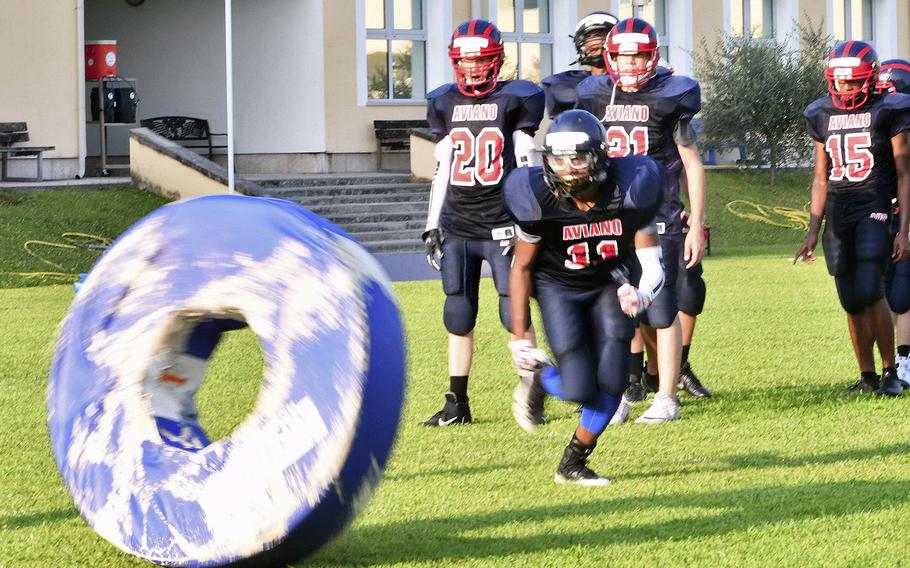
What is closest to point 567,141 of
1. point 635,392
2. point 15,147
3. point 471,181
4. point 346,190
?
point 471,181

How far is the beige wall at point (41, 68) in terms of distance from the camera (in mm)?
20391

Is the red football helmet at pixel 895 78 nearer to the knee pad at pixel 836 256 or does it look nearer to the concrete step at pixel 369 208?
the knee pad at pixel 836 256

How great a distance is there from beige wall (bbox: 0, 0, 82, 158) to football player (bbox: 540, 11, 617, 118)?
14.4 meters

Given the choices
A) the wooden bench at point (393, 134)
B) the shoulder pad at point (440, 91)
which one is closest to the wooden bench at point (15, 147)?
the wooden bench at point (393, 134)

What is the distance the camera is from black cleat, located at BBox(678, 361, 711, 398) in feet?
26.0

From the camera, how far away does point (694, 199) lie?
7.21 m

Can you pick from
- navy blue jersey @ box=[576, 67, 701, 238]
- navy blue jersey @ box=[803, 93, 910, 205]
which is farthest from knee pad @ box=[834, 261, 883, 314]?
navy blue jersey @ box=[576, 67, 701, 238]

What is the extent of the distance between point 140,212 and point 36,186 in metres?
1.74

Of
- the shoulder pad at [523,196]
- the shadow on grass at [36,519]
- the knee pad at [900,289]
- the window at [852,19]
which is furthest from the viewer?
the window at [852,19]

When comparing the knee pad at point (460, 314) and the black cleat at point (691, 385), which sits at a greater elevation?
the knee pad at point (460, 314)

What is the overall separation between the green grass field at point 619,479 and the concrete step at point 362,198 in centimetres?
1093

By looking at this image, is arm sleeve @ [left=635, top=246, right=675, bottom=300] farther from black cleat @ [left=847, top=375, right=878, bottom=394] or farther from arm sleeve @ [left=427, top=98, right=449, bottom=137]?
black cleat @ [left=847, top=375, right=878, bottom=394]

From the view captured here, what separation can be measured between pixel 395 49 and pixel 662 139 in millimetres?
18075

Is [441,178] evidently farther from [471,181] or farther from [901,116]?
[901,116]
